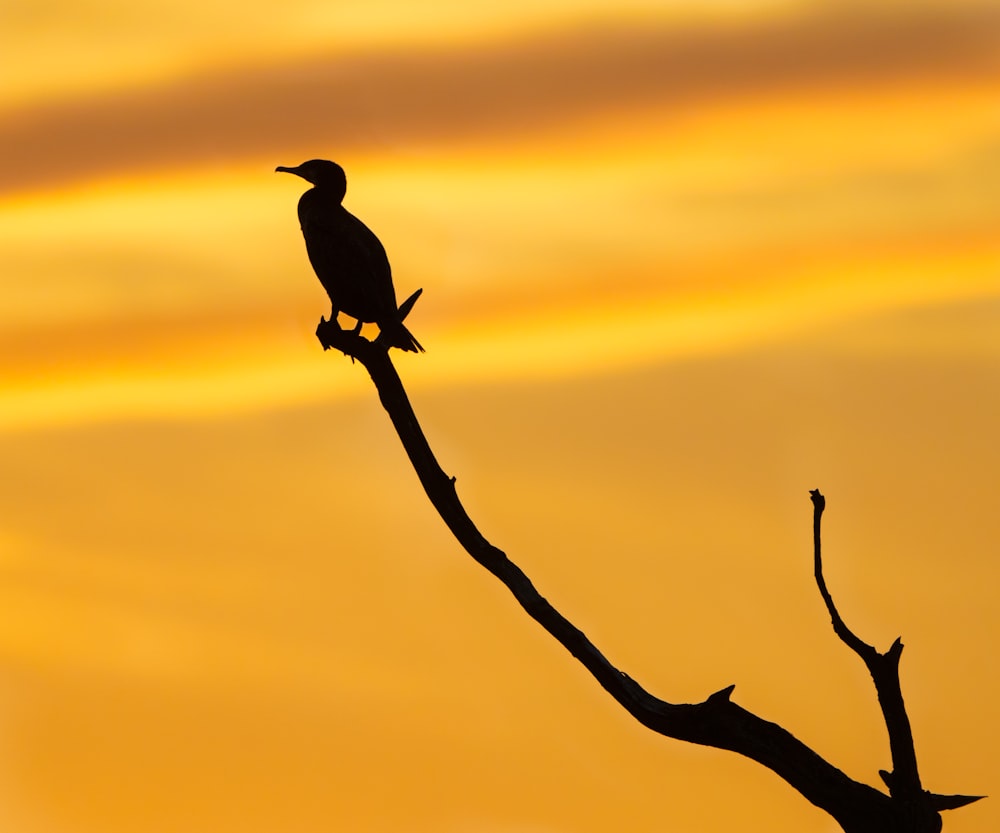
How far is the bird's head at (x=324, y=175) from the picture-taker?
45.1 feet

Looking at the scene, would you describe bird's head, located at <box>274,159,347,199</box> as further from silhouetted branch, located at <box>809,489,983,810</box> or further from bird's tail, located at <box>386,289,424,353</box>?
silhouetted branch, located at <box>809,489,983,810</box>

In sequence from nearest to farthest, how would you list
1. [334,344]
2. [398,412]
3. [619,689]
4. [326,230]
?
[619,689], [398,412], [334,344], [326,230]

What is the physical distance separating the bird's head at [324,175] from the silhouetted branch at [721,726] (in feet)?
17.4

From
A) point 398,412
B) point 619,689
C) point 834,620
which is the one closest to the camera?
point 834,620

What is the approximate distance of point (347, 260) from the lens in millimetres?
13070

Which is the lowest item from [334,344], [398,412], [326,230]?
[398,412]

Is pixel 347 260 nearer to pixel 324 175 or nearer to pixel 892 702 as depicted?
pixel 324 175

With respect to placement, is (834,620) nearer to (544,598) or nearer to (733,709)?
(733,709)

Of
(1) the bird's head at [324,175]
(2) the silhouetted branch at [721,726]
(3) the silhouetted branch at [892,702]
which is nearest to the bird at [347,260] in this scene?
(1) the bird's head at [324,175]

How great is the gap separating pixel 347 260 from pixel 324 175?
1.21 metres

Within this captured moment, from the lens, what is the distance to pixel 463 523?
30.7ft

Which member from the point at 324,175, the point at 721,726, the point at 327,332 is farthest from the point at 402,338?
the point at 721,726

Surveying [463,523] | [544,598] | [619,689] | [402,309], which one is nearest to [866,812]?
[619,689]

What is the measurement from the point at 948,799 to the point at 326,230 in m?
7.67
